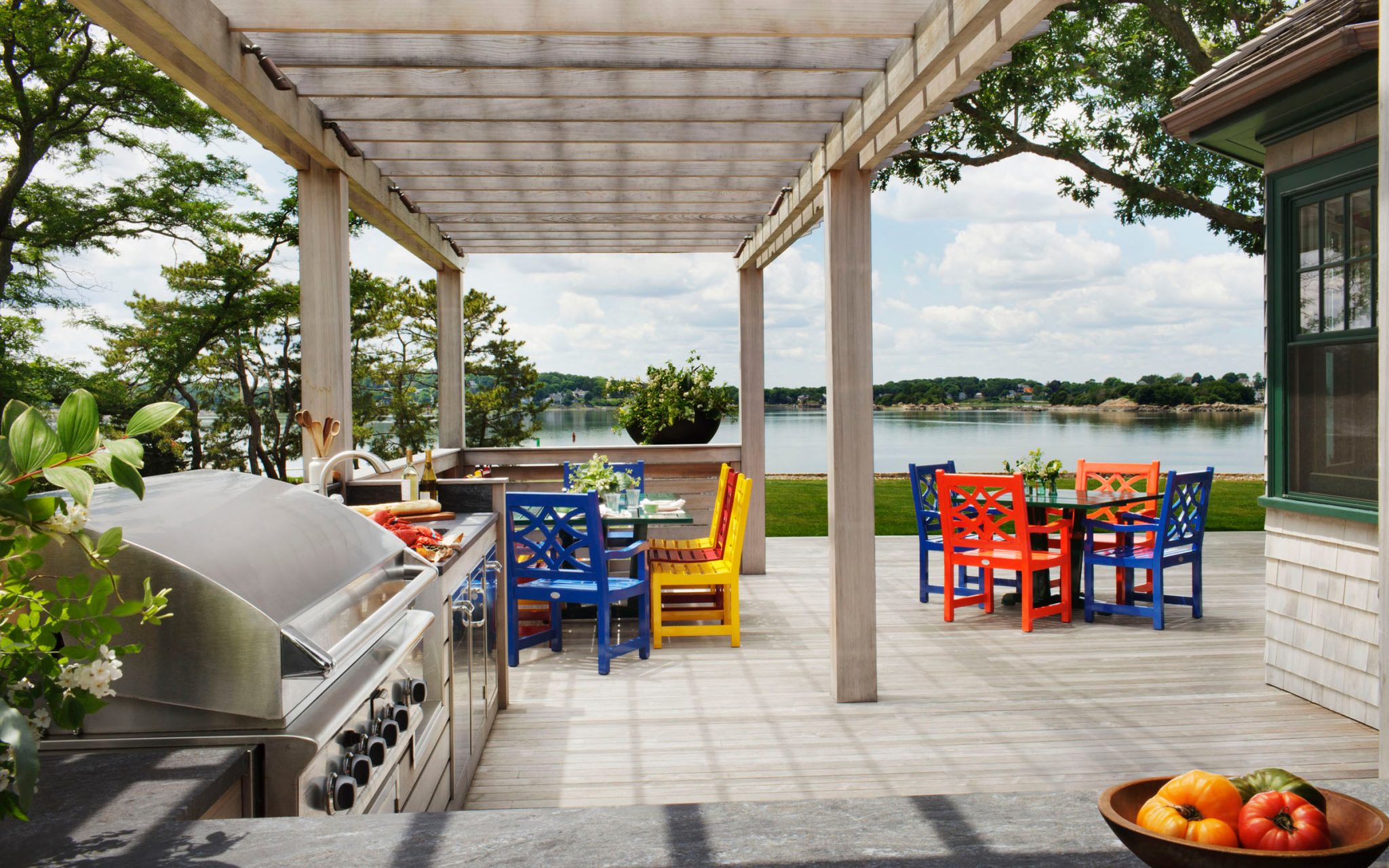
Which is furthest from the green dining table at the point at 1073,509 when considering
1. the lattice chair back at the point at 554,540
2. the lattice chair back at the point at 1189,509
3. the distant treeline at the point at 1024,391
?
the distant treeline at the point at 1024,391

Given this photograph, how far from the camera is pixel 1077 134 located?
37.4 feet

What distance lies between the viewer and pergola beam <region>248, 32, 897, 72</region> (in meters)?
3.59

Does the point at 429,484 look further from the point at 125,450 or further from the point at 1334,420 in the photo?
the point at 1334,420

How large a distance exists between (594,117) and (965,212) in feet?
88.3

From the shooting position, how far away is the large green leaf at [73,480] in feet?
3.27

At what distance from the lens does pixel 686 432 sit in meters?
9.12

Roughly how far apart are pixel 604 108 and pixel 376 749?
10.7 feet

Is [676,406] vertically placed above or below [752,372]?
below

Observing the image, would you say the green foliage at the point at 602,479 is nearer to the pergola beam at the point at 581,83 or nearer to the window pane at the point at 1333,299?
the pergola beam at the point at 581,83

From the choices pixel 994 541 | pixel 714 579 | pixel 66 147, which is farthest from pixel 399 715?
pixel 66 147

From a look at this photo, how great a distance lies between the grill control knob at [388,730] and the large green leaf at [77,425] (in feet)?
3.69

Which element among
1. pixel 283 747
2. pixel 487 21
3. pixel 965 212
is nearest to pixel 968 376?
pixel 965 212

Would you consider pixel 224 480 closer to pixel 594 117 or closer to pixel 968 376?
pixel 594 117

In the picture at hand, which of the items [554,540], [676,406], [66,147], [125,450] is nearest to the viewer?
[125,450]
